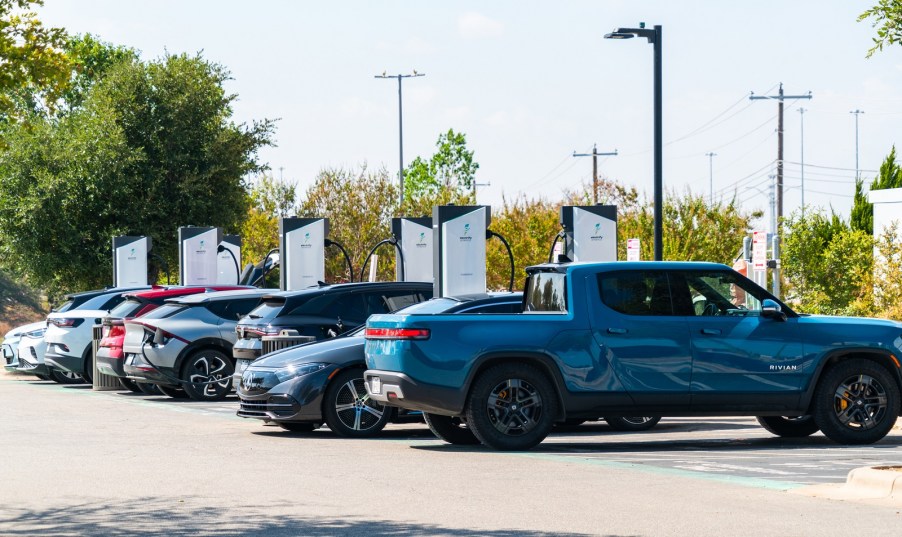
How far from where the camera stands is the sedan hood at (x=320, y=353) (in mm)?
16219

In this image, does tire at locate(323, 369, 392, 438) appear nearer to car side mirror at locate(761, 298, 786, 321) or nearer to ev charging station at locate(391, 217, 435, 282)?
car side mirror at locate(761, 298, 786, 321)

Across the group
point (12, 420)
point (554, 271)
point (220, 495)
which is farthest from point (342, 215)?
point (220, 495)

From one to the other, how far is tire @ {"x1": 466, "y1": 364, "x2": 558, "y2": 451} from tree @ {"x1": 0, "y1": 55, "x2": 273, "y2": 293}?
100ft

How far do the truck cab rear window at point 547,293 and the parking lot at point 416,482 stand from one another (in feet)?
4.68

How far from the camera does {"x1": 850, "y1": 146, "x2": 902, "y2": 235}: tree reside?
48.1 m

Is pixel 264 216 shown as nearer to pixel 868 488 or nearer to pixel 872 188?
pixel 872 188

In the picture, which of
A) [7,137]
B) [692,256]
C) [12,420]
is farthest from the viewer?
[7,137]

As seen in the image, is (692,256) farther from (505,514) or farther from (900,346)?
(505,514)

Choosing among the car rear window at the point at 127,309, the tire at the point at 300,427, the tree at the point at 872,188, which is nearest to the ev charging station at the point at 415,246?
the car rear window at the point at 127,309

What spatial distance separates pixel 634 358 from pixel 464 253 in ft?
23.2

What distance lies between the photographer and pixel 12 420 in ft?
62.0

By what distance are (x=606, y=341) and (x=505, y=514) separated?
4669 mm

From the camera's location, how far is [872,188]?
47.3 m

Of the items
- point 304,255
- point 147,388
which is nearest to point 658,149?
point 304,255
